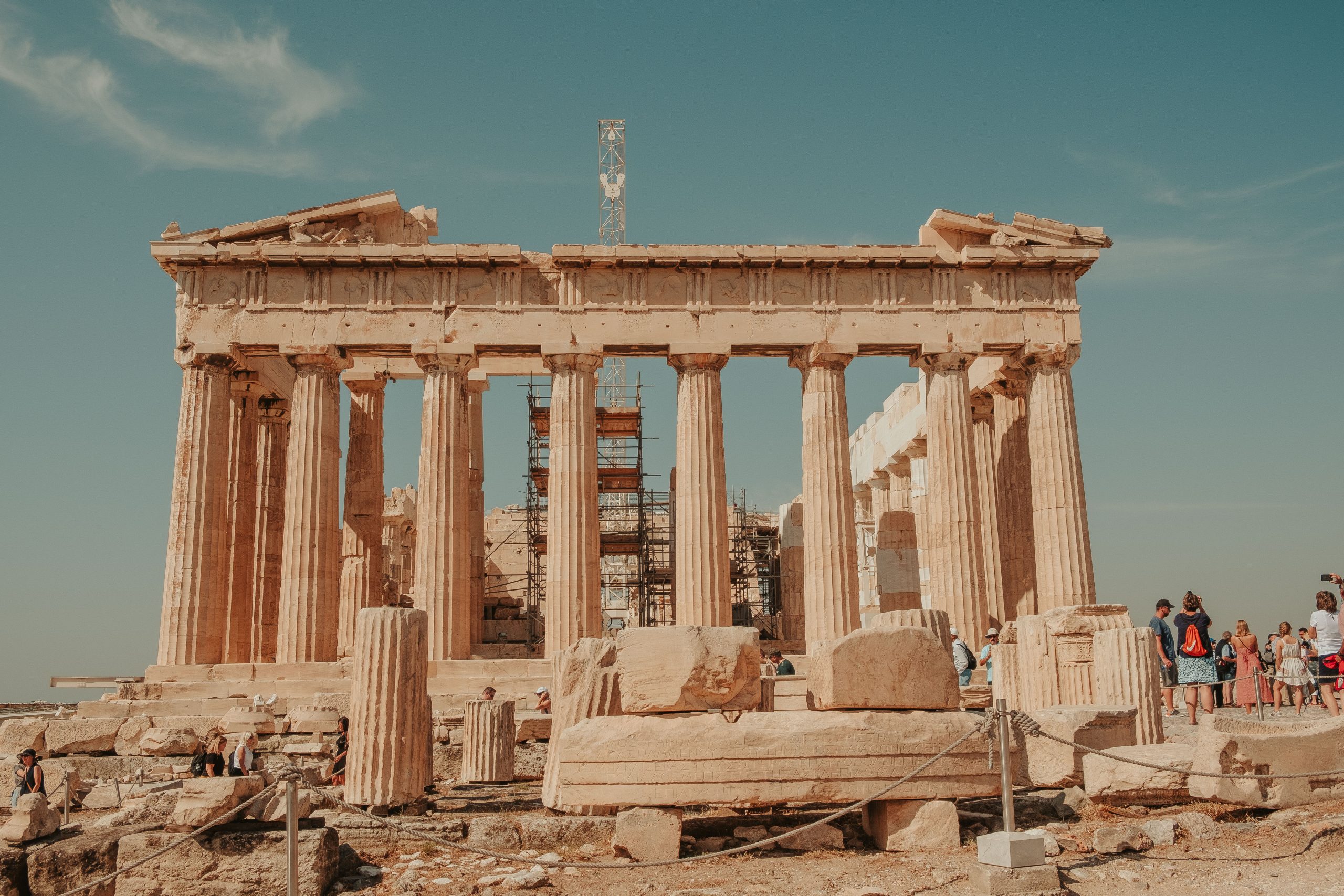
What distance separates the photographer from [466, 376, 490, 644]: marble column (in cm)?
2997

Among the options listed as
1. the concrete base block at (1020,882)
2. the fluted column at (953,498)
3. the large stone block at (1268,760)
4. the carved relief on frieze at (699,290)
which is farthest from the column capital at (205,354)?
the concrete base block at (1020,882)

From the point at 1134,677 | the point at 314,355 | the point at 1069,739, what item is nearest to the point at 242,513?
the point at 314,355

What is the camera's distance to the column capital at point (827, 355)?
26.3m

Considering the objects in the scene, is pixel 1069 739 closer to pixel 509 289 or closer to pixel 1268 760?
pixel 1268 760

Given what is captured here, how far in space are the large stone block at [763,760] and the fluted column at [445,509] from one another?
14373 millimetres

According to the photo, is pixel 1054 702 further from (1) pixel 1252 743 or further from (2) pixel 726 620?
(2) pixel 726 620

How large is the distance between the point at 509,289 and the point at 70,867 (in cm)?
1738

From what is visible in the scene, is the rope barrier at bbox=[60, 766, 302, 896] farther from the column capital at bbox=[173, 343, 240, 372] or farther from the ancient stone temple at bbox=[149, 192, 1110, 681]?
the column capital at bbox=[173, 343, 240, 372]

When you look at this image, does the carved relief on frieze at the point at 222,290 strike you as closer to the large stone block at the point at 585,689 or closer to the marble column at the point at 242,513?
the marble column at the point at 242,513

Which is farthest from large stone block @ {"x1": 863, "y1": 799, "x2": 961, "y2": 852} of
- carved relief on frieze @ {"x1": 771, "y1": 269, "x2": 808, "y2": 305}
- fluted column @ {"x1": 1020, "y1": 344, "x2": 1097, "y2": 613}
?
carved relief on frieze @ {"x1": 771, "y1": 269, "x2": 808, "y2": 305}

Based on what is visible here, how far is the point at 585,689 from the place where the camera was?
42.9ft

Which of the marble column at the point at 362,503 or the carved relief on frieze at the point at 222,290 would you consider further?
the marble column at the point at 362,503

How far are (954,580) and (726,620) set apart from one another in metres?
5.02

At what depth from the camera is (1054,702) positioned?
51.9 ft
